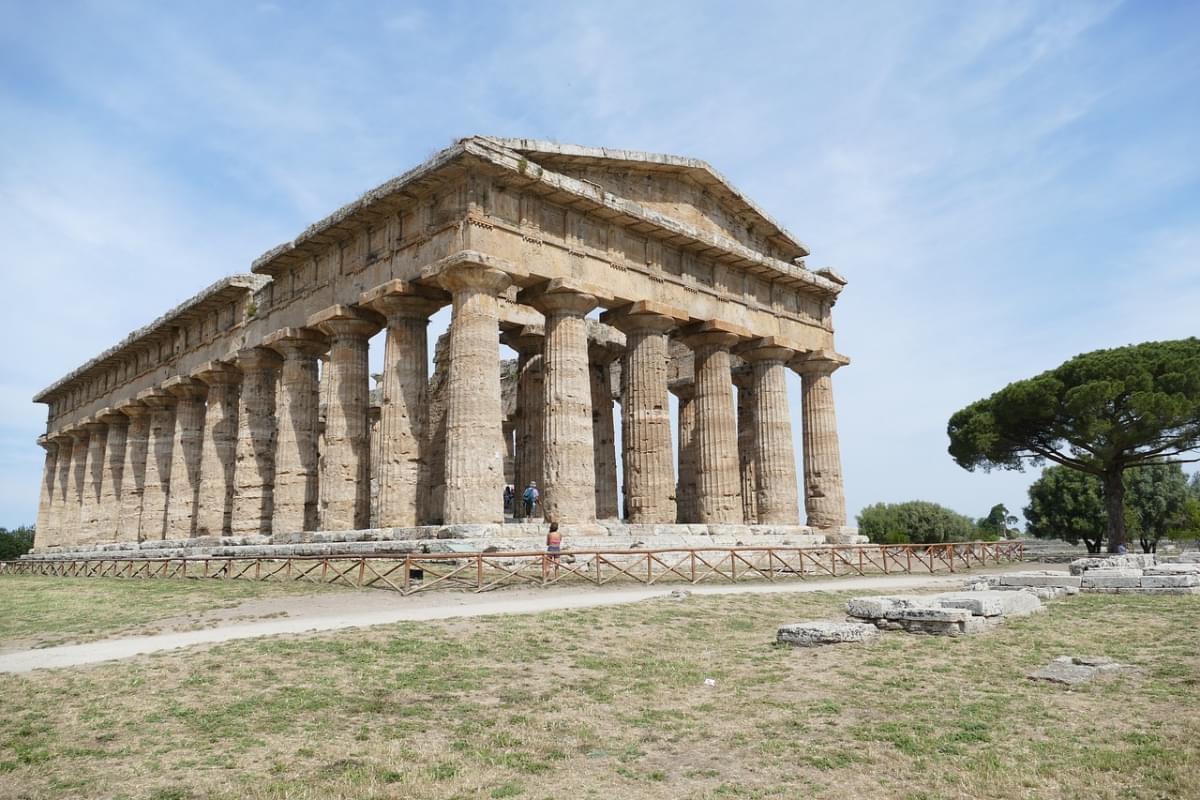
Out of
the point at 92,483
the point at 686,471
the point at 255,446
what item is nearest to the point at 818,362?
the point at 686,471

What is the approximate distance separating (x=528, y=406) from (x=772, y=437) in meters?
8.12

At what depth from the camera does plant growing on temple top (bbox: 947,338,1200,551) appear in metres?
34.6

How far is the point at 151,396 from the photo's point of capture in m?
34.2

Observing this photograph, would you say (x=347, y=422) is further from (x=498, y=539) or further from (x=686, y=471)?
(x=686, y=471)

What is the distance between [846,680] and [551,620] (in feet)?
15.3

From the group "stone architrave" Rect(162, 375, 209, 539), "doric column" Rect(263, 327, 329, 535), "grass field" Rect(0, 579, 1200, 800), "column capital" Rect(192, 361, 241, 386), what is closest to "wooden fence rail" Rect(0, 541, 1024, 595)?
"doric column" Rect(263, 327, 329, 535)

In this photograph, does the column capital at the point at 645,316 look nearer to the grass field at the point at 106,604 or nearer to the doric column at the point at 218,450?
the grass field at the point at 106,604

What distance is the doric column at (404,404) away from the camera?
2119cm

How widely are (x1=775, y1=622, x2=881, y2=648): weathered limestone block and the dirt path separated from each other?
3823 mm

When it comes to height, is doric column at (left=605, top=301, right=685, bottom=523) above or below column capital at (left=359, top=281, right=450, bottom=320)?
below

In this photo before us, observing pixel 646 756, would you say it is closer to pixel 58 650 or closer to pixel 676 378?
pixel 58 650

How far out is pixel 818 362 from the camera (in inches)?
1170

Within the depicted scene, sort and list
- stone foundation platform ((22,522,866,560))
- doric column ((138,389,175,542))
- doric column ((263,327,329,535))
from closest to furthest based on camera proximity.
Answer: stone foundation platform ((22,522,866,560)), doric column ((263,327,329,535)), doric column ((138,389,175,542))

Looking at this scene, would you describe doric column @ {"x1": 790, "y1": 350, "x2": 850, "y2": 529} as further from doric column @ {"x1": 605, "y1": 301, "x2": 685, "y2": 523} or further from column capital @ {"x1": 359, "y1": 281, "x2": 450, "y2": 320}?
column capital @ {"x1": 359, "y1": 281, "x2": 450, "y2": 320}
